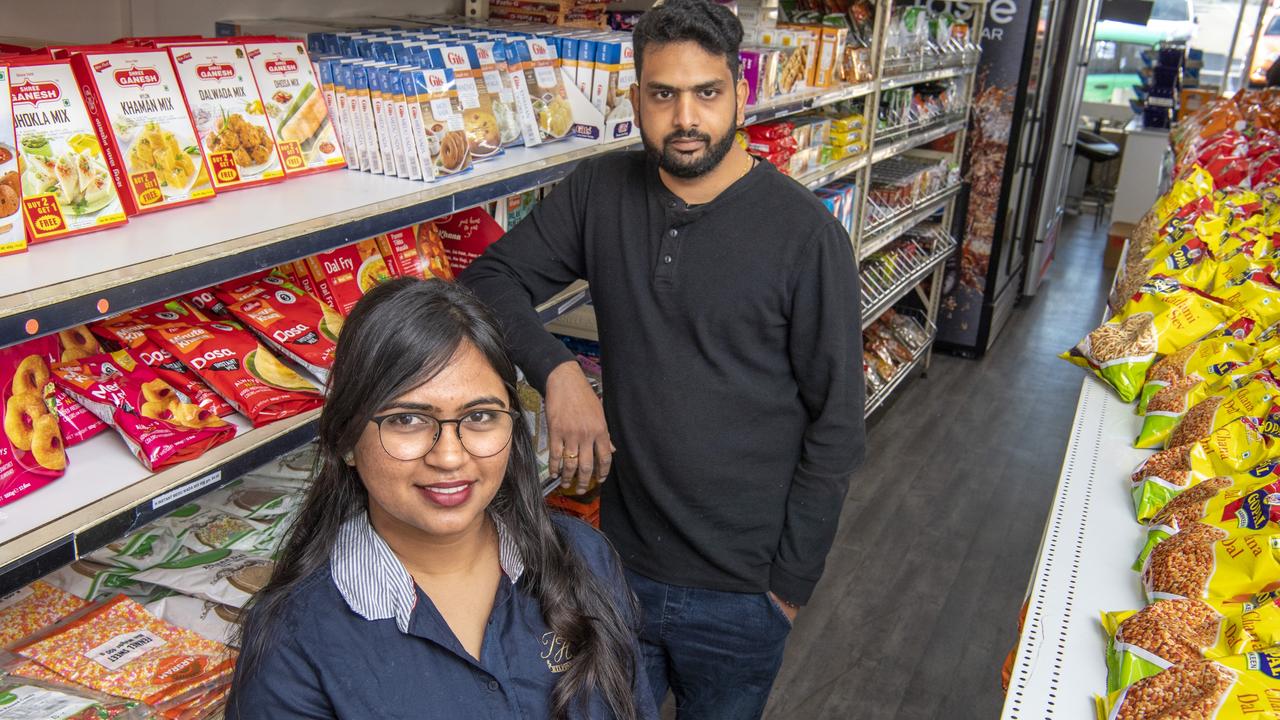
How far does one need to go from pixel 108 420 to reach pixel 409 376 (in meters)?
0.71

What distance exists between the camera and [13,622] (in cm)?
187

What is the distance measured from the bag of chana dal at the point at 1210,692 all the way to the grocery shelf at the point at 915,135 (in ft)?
11.6

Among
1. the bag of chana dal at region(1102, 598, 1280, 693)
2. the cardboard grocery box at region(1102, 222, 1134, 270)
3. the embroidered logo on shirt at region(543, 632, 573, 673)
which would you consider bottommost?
the cardboard grocery box at region(1102, 222, 1134, 270)

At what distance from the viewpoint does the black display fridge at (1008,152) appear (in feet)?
20.6

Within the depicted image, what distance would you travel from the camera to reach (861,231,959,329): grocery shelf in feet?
16.8

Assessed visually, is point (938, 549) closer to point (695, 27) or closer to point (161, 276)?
point (695, 27)

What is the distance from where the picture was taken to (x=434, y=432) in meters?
1.36

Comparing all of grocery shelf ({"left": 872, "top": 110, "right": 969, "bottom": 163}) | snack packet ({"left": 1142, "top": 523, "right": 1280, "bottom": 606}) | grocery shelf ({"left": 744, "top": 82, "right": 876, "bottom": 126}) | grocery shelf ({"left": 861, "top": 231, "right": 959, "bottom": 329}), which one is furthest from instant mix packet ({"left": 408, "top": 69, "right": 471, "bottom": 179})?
grocery shelf ({"left": 861, "top": 231, "right": 959, "bottom": 329})

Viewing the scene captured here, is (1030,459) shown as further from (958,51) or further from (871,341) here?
(958,51)

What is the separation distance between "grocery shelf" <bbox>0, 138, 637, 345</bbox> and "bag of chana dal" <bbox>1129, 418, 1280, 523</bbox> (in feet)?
4.83

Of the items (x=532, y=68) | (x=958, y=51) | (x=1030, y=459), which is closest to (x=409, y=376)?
(x=532, y=68)

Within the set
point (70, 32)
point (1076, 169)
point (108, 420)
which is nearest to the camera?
point (108, 420)

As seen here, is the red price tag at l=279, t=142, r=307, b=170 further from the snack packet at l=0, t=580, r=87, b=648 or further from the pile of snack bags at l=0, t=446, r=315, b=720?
the snack packet at l=0, t=580, r=87, b=648

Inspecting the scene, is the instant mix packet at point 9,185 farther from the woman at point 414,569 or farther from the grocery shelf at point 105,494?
the woman at point 414,569
